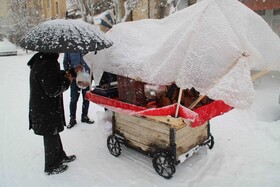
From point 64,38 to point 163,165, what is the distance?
2225mm

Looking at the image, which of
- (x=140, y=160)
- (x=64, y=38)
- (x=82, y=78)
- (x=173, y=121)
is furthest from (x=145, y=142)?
(x=64, y=38)

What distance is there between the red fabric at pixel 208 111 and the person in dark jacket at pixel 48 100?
6.09 feet

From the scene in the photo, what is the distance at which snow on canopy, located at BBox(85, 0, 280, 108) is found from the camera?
2945mm

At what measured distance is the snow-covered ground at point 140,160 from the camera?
3887mm

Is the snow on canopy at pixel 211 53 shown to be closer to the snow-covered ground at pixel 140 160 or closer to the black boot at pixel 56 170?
the snow-covered ground at pixel 140 160

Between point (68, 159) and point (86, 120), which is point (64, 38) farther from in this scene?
point (86, 120)

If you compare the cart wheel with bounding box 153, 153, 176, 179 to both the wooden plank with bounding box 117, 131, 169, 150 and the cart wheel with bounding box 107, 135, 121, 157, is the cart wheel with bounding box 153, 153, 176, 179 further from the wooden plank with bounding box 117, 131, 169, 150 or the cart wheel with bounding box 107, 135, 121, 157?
the cart wheel with bounding box 107, 135, 121, 157

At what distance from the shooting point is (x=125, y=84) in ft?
13.2

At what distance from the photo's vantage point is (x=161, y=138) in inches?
150

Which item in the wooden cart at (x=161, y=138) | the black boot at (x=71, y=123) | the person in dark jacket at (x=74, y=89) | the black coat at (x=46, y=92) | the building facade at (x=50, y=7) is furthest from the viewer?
the building facade at (x=50, y=7)

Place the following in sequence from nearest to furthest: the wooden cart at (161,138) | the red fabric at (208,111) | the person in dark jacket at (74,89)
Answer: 1. the red fabric at (208,111)
2. the wooden cart at (161,138)
3. the person in dark jacket at (74,89)

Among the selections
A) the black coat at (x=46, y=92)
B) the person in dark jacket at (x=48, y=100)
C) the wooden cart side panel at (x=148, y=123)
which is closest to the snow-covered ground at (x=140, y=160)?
the person in dark jacket at (x=48, y=100)

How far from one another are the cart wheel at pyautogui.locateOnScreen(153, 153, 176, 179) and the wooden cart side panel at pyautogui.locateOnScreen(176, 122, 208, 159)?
0.19 m

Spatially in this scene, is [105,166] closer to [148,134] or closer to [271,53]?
[148,134]
